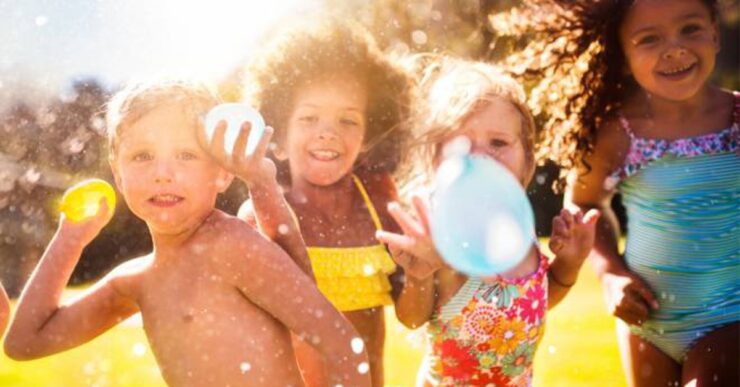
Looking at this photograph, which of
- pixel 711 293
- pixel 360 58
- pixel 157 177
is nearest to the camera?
pixel 157 177

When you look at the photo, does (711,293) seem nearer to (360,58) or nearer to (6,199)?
(360,58)

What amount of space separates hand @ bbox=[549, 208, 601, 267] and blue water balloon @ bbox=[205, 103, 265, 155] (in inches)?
41.4

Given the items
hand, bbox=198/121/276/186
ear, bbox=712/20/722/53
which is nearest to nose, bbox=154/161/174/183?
hand, bbox=198/121/276/186

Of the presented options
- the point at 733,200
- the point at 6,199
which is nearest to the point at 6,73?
the point at 6,199

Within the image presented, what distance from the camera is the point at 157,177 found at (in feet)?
8.92

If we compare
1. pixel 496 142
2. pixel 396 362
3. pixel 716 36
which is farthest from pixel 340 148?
pixel 396 362

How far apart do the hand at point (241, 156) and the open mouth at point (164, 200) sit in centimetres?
17

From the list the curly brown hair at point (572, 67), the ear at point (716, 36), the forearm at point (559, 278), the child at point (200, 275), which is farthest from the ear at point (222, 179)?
the ear at point (716, 36)

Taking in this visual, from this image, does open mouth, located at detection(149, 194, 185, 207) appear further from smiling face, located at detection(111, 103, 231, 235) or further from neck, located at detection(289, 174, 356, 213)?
neck, located at detection(289, 174, 356, 213)

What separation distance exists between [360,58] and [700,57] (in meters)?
1.33

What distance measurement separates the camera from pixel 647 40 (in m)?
3.58

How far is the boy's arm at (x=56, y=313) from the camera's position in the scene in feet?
9.59

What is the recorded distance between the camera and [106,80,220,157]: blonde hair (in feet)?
9.15

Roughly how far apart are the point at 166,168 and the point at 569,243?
54.7 inches
